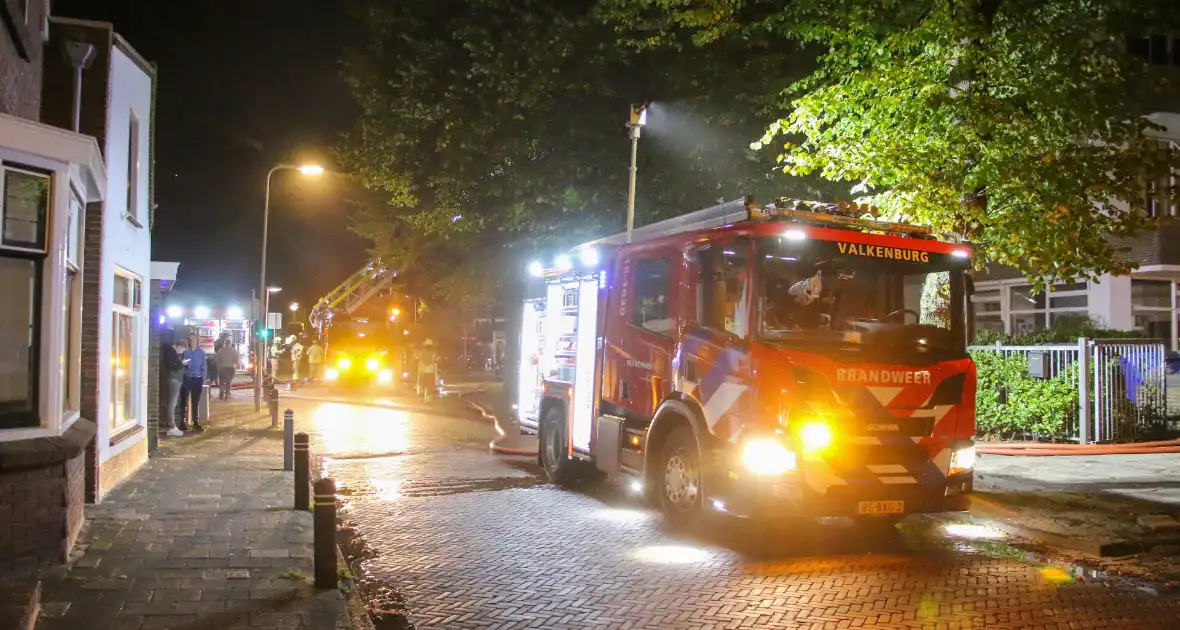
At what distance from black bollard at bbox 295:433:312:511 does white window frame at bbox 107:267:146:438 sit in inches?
106

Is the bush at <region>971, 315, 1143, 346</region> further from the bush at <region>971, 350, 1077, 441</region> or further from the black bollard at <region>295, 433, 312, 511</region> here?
the black bollard at <region>295, 433, 312, 511</region>

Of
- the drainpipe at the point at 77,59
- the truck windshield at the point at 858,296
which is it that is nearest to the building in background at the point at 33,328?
the drainpipe at the point at 77,59

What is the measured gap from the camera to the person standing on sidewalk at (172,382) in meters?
15.2

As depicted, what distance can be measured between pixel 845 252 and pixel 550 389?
4.76m

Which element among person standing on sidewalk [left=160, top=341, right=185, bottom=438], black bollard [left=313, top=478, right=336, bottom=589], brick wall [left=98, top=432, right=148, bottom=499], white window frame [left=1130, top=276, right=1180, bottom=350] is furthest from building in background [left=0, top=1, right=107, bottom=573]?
white window frame [left=1130, top=276, right=1180, bottom=350]

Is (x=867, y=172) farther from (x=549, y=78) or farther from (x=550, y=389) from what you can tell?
(x=549, y=78)

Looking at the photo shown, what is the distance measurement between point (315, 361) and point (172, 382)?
63.1 feet

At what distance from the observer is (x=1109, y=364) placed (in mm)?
14031

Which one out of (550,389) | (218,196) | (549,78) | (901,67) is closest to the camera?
(901,67)

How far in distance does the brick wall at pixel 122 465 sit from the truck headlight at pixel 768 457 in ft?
22.3

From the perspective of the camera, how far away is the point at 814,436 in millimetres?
7328

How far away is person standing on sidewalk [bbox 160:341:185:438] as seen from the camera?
1516 cm

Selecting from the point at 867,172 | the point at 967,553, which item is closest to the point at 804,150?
the point at 867,172

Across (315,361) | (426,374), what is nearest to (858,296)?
(426,374)
